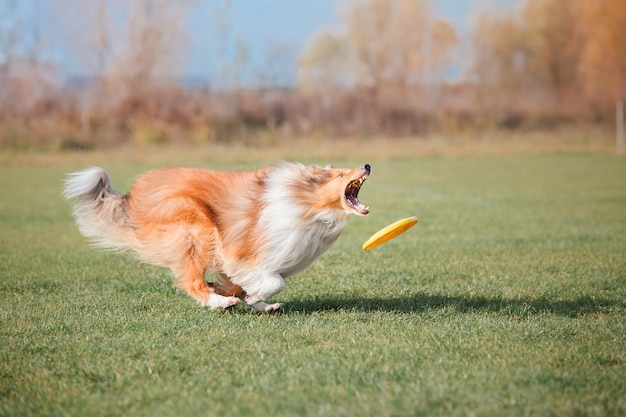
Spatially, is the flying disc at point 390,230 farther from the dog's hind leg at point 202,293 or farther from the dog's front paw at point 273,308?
the dog's hind leg at point 202,293

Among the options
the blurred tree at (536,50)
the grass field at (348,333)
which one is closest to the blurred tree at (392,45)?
the blurred tree at (536,50)

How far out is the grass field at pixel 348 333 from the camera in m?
4.08

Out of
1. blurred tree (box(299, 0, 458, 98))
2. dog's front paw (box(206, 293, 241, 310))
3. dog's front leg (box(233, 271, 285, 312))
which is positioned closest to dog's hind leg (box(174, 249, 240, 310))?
dog's front paw (box(206, 293, 241, 310))

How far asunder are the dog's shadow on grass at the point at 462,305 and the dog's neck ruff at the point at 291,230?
22.5 inches

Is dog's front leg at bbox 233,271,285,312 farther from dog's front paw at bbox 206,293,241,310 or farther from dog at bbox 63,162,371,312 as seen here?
dog's front paw at bbox 206,293,241,310

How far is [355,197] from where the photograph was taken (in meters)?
5.93

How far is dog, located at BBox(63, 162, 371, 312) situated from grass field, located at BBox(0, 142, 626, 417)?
34 centimetres

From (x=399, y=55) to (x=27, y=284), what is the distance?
35487 millimetres

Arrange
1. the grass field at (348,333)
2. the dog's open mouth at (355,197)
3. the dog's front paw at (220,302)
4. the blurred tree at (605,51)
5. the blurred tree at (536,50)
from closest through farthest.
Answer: the grass field at (348,333)
the dog's open mouth at (355,197)
the dog's front paw at (220,302)
the blurred tree at (605,51)
the blurred tree at (536,50)

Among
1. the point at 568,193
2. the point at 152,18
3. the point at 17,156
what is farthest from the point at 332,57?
the point at 568,193

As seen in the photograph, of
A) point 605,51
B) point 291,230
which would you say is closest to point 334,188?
point 291,230

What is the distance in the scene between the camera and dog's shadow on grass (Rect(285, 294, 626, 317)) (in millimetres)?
6340

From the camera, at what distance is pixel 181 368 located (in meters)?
4.71

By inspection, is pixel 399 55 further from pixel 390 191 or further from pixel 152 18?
pixel 390 191
